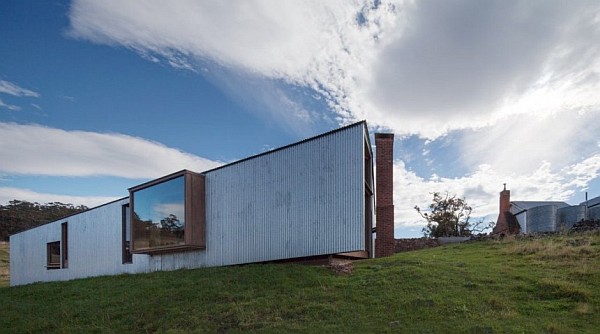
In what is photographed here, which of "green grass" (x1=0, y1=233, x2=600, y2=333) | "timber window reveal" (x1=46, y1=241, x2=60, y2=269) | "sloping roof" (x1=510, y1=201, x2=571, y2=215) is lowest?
"timber window reveal" (x1=46, y1=241, x2=60, y2=269)

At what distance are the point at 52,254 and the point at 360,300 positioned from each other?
77.2 feet

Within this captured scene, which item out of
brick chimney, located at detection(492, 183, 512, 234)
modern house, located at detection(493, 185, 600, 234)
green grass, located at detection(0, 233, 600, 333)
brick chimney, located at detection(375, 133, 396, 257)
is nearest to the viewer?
green grass, located at detection(0, 233, 600, 333)

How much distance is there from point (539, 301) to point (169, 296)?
338 inches

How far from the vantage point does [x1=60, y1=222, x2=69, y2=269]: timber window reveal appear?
81.0 ft

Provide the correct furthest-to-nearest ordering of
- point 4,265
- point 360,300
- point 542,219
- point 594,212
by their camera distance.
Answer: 1. point 4,265
2. point 542,219
3. point 594,212
4. point 360,300

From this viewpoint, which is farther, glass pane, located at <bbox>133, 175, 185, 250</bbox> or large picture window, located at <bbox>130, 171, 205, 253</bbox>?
glass pane, located at <bbox>133, 175, 185, 250</bbox>

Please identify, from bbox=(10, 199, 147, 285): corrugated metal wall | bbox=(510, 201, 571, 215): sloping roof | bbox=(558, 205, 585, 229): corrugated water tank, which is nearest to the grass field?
bbox=(10, 199, 147, 285): corrugated metal wall

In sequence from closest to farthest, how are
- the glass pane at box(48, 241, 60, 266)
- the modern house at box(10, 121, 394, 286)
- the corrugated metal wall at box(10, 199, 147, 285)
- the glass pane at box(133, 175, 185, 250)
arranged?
the modern house at box(10, 121, 394, 286), the glass pane at box(133, 175, 185, 250), the corrugated metal wall at box(10, 199, 147, 285), the glass pane at box(48, 241, 60, 266)

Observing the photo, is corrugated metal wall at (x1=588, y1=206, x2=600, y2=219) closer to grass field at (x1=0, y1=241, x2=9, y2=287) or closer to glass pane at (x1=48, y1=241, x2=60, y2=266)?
glass pane at (x1=48, y1=241, x2=60, y2=266)

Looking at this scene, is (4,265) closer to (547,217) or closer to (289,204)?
(289,204)

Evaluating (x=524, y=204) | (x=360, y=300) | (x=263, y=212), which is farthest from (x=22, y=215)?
(x=360, y=300)

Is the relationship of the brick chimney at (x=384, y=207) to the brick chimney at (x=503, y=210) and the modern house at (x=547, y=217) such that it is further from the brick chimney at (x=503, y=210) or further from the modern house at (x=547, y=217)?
the brick chimney at (x=503, y=210)

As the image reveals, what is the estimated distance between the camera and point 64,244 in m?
25.1

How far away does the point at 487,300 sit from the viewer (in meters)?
8.94
